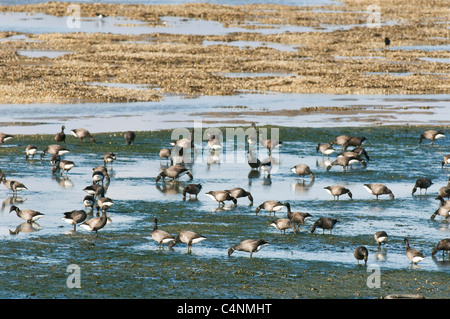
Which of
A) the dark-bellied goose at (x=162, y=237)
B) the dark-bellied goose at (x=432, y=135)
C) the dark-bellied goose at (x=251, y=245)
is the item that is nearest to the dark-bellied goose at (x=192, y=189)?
the dark-bellied goose at (x=162, y=237)

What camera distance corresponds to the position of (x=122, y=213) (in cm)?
2338

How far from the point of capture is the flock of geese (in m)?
19.1

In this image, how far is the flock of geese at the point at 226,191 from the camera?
752 inches

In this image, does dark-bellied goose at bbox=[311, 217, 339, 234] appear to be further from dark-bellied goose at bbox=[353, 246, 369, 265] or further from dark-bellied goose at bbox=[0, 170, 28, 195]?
dark-bellied goose at bbox=[0, 170, 28, 195]

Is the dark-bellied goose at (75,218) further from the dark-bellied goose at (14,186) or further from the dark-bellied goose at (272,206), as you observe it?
the dark-bellied goose at (272,206)

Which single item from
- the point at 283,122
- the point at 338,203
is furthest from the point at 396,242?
the point at 283,122

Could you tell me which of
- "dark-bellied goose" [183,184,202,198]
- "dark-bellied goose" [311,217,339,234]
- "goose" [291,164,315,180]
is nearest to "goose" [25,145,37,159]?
"dark-bellied goose" [183,184,202,198]

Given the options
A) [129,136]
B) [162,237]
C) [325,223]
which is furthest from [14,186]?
[325,223]

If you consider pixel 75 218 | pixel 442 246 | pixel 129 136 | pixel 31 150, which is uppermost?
pixel 129 136

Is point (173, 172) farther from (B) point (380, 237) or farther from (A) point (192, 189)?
(B) point (380, 237)

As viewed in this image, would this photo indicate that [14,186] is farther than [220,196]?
Yes

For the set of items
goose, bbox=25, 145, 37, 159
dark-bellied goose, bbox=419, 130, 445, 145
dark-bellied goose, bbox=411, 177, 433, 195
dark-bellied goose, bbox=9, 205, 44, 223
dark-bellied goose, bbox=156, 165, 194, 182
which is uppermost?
dark-bellied goose, bbox=419, 130, 445, 145

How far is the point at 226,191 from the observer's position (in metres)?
24.3
